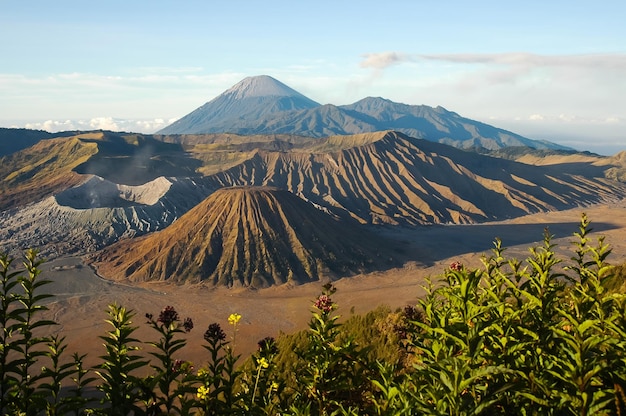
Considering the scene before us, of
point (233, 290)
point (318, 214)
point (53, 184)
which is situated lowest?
point (233, 290)

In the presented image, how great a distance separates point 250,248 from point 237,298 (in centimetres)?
1084

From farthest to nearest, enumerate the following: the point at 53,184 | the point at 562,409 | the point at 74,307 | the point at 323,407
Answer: the point at 53,184
the point at 74,307
the point at 323,407
the point at 562,409

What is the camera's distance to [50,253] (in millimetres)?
66750

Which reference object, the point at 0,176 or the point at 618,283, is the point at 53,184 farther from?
the point at 618,283

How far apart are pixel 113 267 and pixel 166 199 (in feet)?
87.5

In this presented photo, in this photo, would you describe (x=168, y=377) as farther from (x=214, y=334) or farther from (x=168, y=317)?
(x=214, y=334)

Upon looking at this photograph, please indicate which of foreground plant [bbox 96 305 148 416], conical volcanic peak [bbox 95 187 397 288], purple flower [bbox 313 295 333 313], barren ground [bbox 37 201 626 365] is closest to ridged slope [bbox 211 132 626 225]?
barren ground [bbox 37 201 626 365]

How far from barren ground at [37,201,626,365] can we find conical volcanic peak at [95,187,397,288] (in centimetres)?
269

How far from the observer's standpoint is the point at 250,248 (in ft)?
207

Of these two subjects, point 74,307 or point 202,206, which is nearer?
point 74,307

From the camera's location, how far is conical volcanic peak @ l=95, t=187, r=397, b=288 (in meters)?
60.0

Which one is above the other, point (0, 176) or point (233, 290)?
point (0, 176)

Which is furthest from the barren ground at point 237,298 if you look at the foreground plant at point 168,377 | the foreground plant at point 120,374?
the foreground plant at point 120,374

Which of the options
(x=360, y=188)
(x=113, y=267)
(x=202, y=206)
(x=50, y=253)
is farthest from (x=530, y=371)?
(x=360, y=188)
